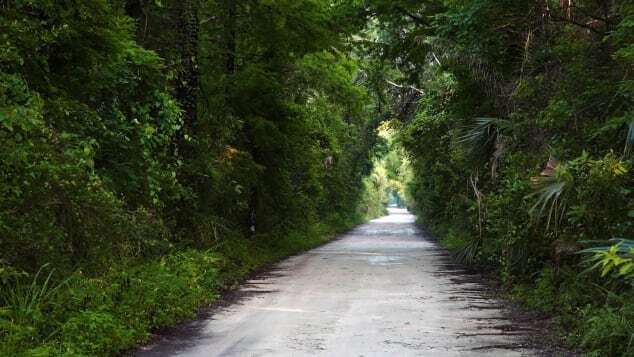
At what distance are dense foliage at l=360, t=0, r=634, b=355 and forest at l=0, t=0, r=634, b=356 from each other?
0.04 metres

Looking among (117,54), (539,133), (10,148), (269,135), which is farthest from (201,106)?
(10,148)

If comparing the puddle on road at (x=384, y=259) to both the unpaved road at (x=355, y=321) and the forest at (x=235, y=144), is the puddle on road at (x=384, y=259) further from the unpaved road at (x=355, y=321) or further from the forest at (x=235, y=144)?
the unpaved road at (x=355, y=321)

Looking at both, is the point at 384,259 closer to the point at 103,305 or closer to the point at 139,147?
the point at 139,147

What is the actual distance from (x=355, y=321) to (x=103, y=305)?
358 centimetres

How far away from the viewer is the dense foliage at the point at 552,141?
25.8ft

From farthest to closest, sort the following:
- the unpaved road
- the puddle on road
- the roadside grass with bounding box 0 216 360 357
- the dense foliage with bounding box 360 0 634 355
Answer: the puddle on road, the dense foliage with bounding box 360 0 634 355, the unpaved road, the roadside grass with bounding box 0 216 360 357

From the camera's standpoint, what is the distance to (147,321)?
27.7ft

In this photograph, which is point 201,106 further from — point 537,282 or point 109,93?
point 537,282

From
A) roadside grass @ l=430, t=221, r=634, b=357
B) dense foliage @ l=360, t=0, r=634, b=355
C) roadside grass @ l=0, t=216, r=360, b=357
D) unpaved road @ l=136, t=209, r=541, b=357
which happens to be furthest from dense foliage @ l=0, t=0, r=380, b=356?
roadside grass @ l=430, t=221, r=634, b=357

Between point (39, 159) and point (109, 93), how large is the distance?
3.37 m

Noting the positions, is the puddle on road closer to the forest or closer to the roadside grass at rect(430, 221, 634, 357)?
the forest

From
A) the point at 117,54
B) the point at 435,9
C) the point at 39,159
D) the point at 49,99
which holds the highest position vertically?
the point at 435,9

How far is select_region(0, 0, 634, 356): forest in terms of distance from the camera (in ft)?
23.5

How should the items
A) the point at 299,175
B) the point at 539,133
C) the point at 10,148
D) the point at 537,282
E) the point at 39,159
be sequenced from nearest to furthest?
the point at 10,148 < the point at 39,159 < the point at 537,282 < the point at 539,133 < the point at 299,175
